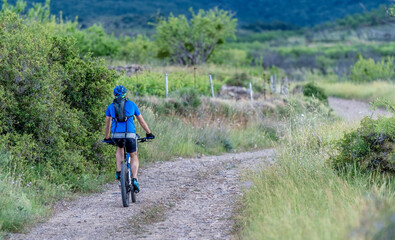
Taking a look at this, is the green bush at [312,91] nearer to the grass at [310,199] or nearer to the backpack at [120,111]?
the grass at [310,199]

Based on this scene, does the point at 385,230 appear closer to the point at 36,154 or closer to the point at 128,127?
the point at 128,127

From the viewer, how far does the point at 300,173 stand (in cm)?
914

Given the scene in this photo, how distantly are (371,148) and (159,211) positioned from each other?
3490 millimetres

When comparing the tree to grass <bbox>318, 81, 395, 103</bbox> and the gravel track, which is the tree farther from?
the gravel track

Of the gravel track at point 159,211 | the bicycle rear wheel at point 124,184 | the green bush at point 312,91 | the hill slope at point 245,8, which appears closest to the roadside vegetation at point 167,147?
the gravel track at point 159,211

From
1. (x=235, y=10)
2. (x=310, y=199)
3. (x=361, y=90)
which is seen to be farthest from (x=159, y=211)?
(x=235, y=10)

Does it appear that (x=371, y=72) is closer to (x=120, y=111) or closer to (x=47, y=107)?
(x=47, y=107)

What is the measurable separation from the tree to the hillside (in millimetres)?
40903

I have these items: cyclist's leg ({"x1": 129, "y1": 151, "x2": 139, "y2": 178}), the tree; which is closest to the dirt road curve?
cyclist's leg ({"x1": 129, "y1": 151, "x2": 139, "y2": 178})

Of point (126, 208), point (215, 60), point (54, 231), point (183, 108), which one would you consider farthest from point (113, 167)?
point (215, 60)

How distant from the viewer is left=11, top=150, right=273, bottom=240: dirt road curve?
306 inches

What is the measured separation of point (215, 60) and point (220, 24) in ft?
21.0

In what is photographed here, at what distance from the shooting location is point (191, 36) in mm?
40094

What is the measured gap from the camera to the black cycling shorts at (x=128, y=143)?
9333 millimetres
